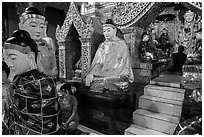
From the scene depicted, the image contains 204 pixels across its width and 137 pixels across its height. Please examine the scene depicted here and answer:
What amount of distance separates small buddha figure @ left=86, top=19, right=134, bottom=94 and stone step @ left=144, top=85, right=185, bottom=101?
0.30m

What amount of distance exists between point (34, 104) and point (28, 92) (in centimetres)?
10

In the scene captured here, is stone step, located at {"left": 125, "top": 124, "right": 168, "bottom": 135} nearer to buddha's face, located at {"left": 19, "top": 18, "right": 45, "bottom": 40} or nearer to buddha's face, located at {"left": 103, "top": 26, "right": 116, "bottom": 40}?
buddha's face, located at {"left": 103, "top": 26, "right": 116, "bottom": 40}

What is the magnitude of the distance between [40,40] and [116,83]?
1.12 meters

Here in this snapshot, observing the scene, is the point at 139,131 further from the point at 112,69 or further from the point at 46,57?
the point at 46,57

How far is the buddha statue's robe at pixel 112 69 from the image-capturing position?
2.13 m

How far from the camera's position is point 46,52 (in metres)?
2.11

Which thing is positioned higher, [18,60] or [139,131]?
[18,60]

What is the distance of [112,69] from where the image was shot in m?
2.28

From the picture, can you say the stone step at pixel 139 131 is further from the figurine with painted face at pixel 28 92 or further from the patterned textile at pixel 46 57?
the patterned textile at pixel 46 57

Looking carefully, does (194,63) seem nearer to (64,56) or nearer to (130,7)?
(130,7)

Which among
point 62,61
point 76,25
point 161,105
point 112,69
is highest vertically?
point 76,25

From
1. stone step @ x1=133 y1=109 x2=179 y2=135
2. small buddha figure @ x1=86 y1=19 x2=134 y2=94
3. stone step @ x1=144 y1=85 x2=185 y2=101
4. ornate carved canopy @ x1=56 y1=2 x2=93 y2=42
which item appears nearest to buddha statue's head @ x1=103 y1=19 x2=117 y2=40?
small buddha figure @ x1=86 y1=19 x2=134 y2=94

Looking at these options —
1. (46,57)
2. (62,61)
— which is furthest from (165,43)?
(46,57)

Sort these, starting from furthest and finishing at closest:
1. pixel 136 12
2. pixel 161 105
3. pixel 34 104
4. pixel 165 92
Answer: pixel 136 12, pixel 165 92, pixel 161 105, pixel 34 104
